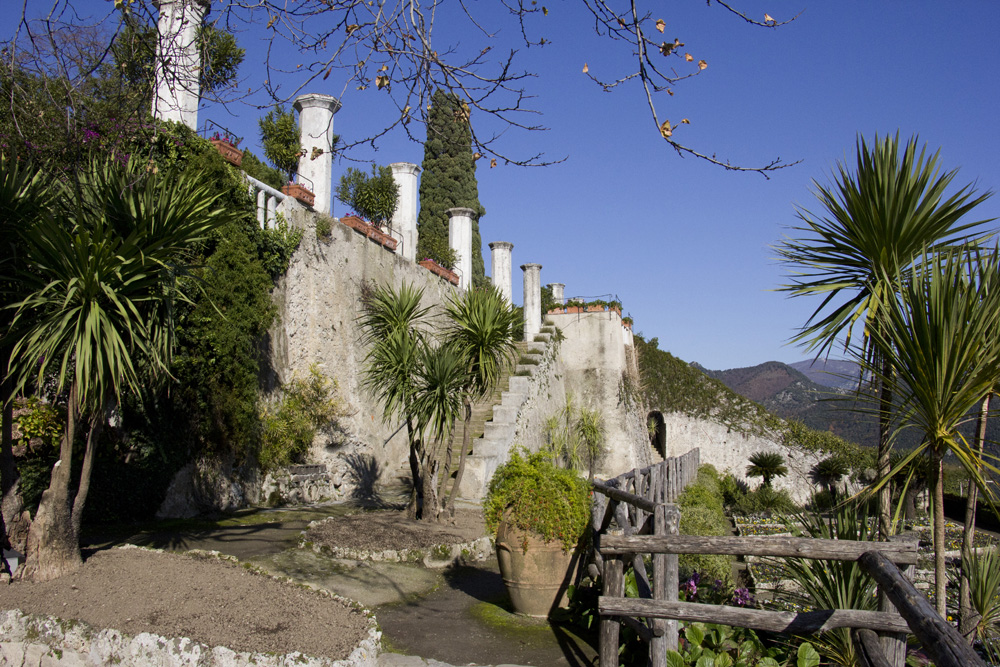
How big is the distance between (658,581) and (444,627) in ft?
6.41

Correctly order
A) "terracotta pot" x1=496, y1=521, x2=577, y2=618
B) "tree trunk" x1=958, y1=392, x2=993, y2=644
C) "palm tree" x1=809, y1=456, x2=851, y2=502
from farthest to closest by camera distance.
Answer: "palm tree" x1=809, y1=456, x2=851, y2=502 < "terracotta pot" x1=496, y1=521, x2=577, y2=618 < "tree trunk" x1=958, y1=392, x2=993, y2=644

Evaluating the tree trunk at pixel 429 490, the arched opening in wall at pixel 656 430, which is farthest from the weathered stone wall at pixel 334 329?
the arched opening in wall at pixel 656 430

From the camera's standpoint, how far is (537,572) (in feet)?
16.5

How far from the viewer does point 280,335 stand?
9938mm

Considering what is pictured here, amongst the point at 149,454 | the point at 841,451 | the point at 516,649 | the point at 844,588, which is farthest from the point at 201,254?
the point at 841,451

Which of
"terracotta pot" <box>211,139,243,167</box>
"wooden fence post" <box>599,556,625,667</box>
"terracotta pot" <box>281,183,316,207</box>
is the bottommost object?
"wooden fence post" <box>599,556,625,667</box>

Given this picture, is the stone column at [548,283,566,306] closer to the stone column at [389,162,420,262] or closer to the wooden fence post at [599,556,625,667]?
the stone column at [389,162,420,262]

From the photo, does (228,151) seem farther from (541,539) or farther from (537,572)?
(537,572)

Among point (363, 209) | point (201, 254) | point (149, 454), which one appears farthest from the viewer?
point (363, 209)

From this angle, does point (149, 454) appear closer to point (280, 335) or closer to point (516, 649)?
point (280, 335)


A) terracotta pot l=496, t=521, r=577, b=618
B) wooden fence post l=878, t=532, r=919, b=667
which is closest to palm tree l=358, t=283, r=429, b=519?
terracotta pot l=496, t=521, r=577, b=618

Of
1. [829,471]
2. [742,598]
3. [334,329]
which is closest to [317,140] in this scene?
[334,329]

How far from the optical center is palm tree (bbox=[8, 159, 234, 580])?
4539mm

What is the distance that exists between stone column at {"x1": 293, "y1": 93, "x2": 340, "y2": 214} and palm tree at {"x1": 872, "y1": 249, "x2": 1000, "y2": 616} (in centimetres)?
850
